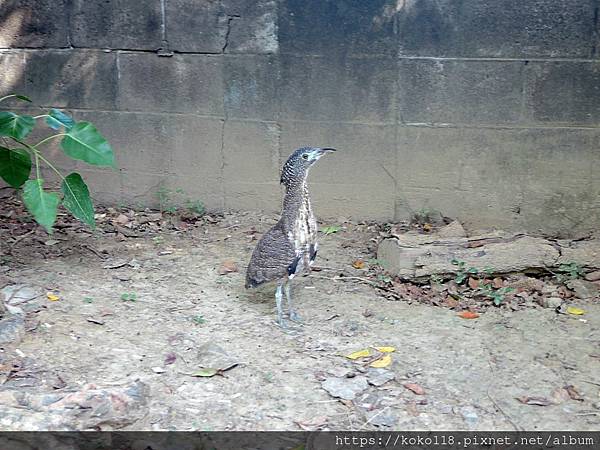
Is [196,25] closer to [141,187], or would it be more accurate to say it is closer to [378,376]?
[141,187]

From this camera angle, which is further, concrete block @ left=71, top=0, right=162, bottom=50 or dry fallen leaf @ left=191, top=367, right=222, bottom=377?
concrete block @ left=71, top=0, right=162, bottom=50

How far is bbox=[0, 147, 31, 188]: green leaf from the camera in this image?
4855mm

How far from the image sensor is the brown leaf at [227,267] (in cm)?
550

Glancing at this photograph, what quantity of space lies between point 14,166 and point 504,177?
11.3 feet

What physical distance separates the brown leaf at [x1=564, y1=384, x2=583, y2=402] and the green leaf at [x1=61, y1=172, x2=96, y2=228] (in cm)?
287

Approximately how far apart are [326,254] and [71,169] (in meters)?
2.26

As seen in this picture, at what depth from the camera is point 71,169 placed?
6426 millimetres

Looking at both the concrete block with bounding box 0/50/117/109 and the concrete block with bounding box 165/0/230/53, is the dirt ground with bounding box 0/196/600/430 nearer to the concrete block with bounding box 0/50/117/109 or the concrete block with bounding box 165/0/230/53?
the concrete block with bounding box 0/50/117/109

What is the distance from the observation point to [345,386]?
4.19 metres

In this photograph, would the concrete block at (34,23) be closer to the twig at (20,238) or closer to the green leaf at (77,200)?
the twig at (20,238)

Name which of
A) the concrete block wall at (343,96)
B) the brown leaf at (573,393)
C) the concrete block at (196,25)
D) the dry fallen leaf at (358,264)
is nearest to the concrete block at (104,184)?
the concrete block wall at (343,96)

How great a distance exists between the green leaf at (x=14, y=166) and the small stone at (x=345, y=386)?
228 cm

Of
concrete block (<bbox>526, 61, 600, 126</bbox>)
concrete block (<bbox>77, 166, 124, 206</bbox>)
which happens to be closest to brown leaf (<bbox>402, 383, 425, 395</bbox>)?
concrete block (<bbox>526, 61, 600, 126</bbox>)

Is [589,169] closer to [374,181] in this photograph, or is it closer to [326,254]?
[374,181]
